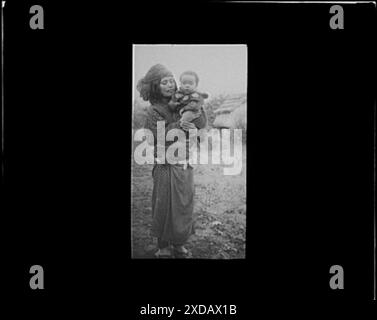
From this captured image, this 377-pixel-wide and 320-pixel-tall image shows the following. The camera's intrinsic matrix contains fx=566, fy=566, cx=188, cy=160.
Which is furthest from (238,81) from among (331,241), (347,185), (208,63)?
(331,241)

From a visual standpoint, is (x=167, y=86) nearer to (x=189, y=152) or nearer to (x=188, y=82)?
(x=188, y=82)

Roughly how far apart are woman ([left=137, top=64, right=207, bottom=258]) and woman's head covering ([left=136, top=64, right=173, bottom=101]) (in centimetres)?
2

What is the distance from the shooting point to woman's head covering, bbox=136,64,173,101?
272 cm

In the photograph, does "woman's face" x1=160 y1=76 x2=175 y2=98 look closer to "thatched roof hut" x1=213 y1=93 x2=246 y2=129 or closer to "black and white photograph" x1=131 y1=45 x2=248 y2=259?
"black and white photograph" x1=131 y1=45 x2=248 y2=259

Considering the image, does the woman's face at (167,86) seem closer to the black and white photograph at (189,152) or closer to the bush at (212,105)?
the black and white photograph at (189,152)

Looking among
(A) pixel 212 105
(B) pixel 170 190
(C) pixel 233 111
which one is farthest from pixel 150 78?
(B) pixel 170 190

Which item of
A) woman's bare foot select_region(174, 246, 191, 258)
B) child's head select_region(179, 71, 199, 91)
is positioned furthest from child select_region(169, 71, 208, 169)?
woman's bare foot select_region(174, 246, 191, 258)

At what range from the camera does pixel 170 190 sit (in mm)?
2744

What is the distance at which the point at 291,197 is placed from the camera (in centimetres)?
274

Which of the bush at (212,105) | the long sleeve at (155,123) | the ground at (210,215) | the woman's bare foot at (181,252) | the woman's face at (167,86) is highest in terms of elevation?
the woman's face at (167,86)

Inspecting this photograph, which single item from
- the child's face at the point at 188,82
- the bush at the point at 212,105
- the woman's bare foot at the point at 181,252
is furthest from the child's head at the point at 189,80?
the woman's bare foot at the point at 181,252

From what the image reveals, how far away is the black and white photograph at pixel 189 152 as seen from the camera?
272 centimetres
